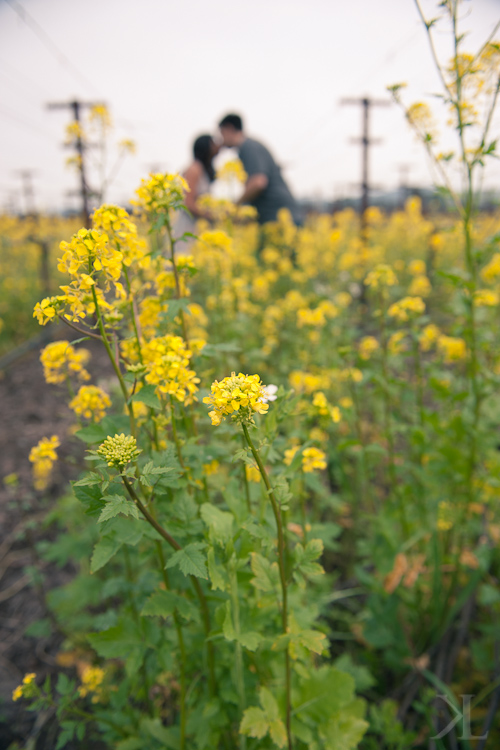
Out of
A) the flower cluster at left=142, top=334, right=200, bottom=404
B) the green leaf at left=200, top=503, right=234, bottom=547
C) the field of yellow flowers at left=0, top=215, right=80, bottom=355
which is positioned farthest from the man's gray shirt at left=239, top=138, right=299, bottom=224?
the green leaf at left=200, top=503, right=234, bottom=547

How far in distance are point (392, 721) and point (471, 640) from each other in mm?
738

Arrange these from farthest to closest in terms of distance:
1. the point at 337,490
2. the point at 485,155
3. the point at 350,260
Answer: the point at 350,260, the point at 337,490, the point at 485,155

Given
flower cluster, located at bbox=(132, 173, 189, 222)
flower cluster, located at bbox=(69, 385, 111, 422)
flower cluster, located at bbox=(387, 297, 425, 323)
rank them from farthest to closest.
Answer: flower cluster, located at bbox=(387, 297, 425, 323)
flower cluster, located at bbox=(69, 385, 111, 422)
flower cluster, located at bbox=(132, 173, 189, 222)

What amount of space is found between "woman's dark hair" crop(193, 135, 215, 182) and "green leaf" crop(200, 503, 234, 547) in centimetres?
850

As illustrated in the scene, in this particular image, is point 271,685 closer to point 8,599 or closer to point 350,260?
point 8,599

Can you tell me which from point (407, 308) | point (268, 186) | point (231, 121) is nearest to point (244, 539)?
point (407, 308)

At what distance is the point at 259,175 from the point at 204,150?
76.3 inches

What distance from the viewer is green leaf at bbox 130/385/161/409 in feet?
3.88

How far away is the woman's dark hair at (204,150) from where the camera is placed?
831cm

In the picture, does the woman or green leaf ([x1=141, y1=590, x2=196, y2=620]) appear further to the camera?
the woman

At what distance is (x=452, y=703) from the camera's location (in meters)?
1.95

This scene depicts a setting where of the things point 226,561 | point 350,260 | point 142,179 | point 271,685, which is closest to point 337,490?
point 271,685

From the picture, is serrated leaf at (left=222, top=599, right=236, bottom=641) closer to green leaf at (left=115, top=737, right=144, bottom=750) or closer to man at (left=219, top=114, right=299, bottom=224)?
green leaf at (left=115, top=737, right=144, bottom=750)

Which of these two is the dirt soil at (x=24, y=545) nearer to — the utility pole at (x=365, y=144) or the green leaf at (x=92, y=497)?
the green leaf at (x=92, y=497)
